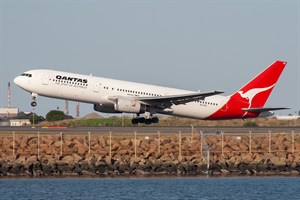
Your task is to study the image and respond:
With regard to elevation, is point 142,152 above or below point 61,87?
below

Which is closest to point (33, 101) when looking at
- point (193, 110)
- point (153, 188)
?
point (193, 110)

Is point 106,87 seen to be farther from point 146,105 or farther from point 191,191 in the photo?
point 191,191

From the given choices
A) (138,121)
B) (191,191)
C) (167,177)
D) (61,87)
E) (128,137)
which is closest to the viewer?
(191,191)

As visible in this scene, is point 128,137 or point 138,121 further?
point 138,121

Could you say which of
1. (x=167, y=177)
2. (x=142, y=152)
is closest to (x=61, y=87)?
(x=142, y=152)

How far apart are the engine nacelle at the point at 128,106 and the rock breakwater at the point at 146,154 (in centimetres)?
779

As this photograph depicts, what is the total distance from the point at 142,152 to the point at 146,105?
15.4m

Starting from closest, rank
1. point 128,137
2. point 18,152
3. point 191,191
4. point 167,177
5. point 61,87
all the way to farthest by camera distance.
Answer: point 191,191 → point 167,177 → point 18,152 → point 128,137 → point 61,87

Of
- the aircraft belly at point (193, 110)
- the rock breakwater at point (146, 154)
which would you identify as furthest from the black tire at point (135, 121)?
the rock breakwater at point (146, 154)

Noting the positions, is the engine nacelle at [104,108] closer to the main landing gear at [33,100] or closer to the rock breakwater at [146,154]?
the main landing gear at [33,100]

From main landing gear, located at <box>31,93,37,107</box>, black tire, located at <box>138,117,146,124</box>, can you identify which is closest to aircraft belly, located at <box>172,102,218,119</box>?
black tire, located at <box>138,117,146,124</box>

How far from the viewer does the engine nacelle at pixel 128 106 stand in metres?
78.5

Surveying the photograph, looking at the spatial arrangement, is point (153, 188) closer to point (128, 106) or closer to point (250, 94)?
Answer: point (128, 106)

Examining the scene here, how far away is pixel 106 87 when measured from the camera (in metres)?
78.4
